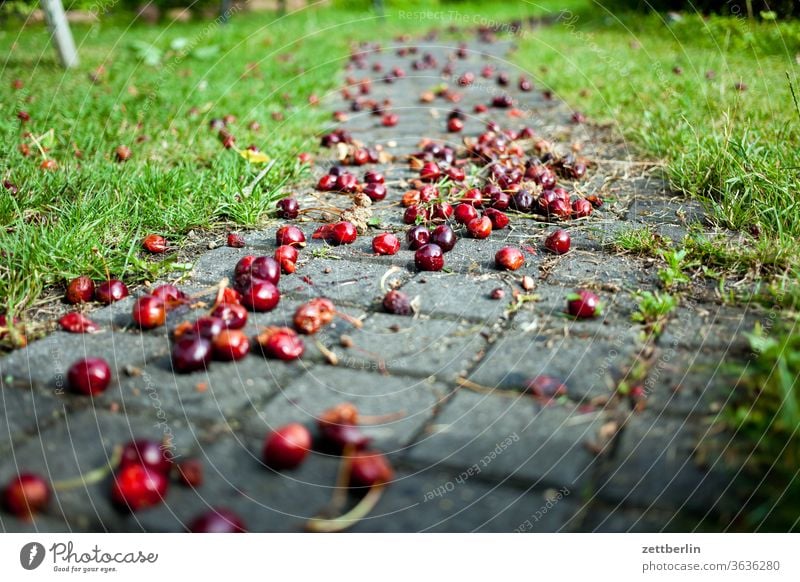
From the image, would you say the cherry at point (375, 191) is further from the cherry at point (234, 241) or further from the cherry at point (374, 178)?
the cherry at point (234, 241)

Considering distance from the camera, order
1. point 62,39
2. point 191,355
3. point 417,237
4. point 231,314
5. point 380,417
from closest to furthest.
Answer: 1. point 380,417
2. point 191,355
3. point 231,314
4. point 417,237
5. point 62,39

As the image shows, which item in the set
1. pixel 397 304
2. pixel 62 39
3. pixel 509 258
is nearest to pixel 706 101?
Result: pixel 509 258

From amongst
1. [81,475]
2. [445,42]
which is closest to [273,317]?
[81,475]

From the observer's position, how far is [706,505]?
151 cm

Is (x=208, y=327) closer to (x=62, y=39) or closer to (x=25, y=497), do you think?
(x=25, y=497)

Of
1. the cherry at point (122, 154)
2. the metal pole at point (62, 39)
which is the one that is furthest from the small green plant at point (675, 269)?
the metal pole at point (62, 39)

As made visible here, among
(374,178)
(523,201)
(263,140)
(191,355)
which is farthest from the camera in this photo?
(263,140)

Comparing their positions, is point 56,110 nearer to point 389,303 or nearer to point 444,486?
point 389,303

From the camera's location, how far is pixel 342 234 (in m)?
3.04

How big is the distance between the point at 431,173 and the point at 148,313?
199cm

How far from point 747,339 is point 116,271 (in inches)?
89.9

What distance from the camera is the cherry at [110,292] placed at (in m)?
2.51

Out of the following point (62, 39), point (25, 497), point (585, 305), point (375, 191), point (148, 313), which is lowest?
point (25, 497)

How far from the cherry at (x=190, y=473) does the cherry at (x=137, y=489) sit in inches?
2.0
